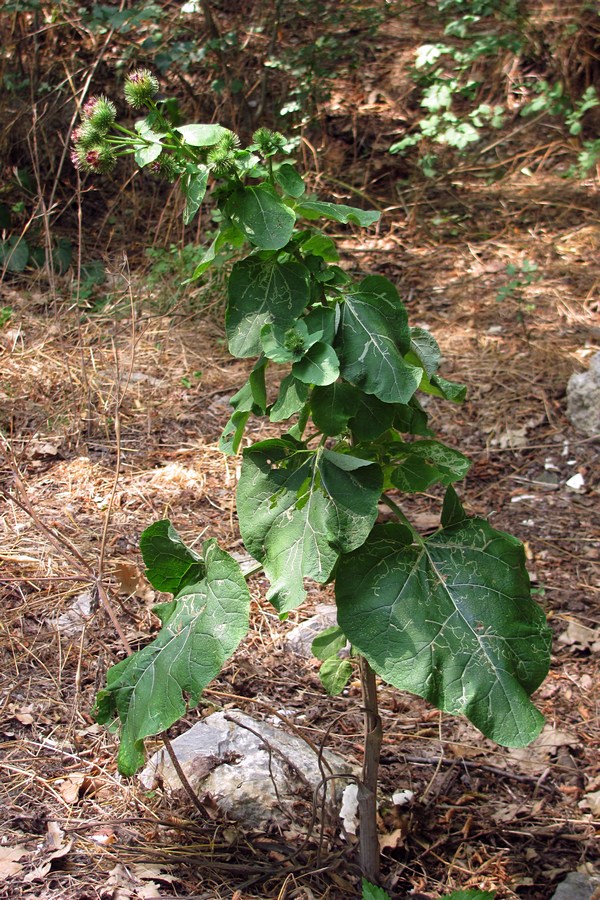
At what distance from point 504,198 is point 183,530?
355cm

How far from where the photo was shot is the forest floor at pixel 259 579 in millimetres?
1896

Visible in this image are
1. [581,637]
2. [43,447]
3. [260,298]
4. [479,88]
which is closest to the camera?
[260,298]

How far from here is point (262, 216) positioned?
A: 141cm

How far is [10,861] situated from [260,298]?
132 cm

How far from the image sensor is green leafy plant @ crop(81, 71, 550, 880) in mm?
1418

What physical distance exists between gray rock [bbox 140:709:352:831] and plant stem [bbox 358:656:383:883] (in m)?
0.21

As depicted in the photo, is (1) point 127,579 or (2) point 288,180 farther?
(1) point 127,579

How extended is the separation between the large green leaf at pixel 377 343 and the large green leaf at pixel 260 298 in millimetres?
102

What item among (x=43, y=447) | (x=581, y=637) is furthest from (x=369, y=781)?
(x=43, y=447)

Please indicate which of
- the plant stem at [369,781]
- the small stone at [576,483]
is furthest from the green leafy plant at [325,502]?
A: the small stone at [576,483]

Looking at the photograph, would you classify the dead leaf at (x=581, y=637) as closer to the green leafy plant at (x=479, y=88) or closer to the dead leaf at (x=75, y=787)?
the dead leaf at (x=75, y=787)

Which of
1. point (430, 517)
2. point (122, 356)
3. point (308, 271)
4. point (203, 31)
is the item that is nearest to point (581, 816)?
point (430, 517)

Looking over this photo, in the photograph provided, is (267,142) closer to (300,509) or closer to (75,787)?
(300,509)

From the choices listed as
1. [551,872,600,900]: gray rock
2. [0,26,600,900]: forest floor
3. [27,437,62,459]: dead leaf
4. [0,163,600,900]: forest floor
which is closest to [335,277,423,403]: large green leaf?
[0,26,600,900]: forest floor
